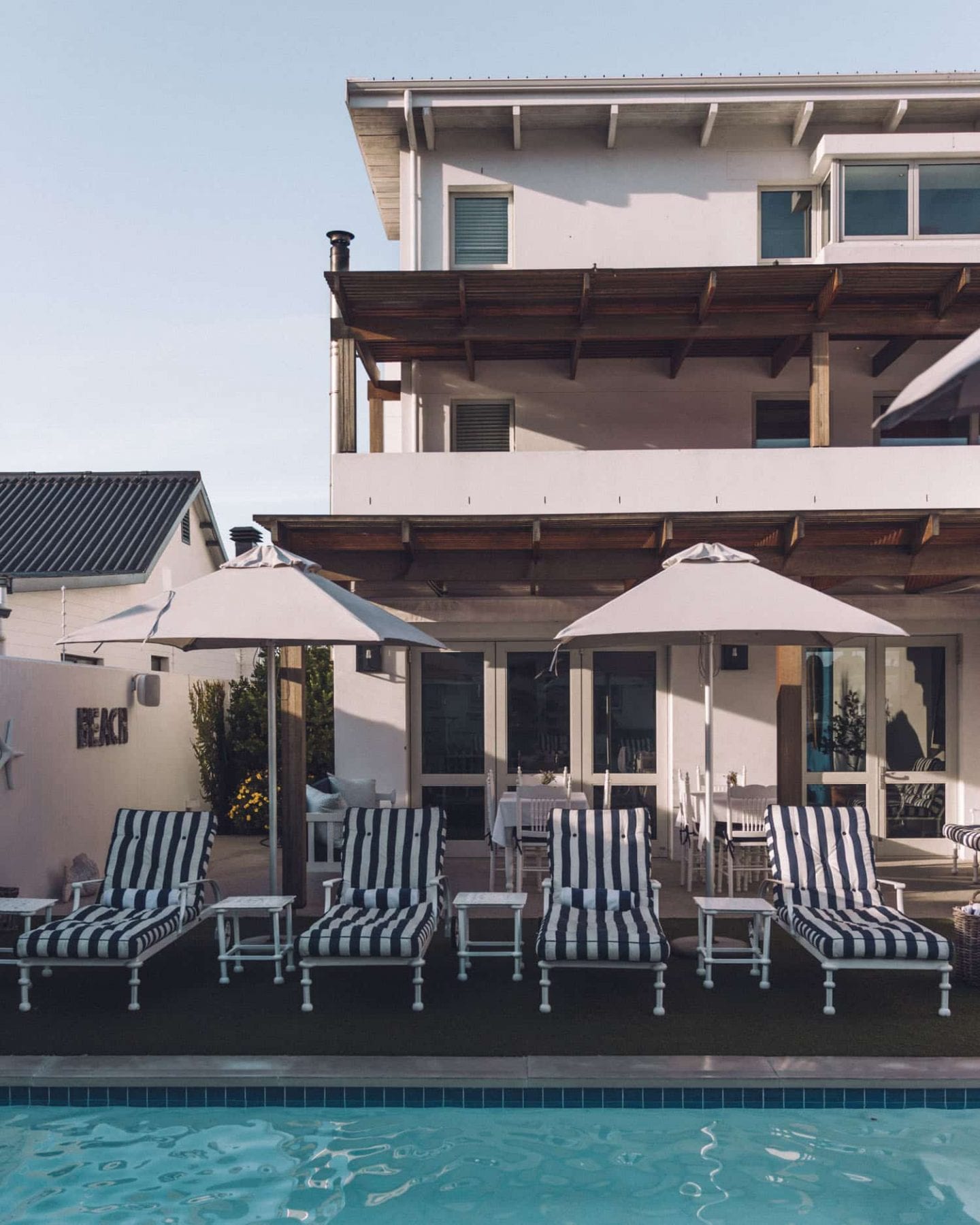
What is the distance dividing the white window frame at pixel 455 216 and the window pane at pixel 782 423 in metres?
3.75

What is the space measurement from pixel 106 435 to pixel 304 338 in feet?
47.3

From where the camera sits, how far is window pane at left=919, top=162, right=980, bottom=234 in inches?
486

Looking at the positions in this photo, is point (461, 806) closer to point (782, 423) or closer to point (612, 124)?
point (782, 423)

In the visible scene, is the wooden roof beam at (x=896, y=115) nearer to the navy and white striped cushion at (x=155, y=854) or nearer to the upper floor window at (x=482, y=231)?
the upper floor window at (x=482, y=231)

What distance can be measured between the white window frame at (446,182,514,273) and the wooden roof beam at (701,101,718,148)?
2.49 meters

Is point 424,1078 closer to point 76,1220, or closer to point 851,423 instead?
point 76,1220

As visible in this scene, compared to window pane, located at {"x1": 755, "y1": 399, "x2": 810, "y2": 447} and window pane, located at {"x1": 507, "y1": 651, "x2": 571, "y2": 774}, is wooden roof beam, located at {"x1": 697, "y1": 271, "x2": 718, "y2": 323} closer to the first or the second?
window pane, located at {"x1": 755, "y1": 399, "x2": 810, "y2": 447}

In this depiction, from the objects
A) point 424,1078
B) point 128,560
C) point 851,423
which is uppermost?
point 851,423

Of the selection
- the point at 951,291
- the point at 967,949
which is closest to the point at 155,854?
the point at 967,949

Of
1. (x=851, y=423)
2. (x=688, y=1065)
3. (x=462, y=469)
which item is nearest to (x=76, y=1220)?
(x=688, y=1065)

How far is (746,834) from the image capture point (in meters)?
9.45

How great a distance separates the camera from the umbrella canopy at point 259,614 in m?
6.60

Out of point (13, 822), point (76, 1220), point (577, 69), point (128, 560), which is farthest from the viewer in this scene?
point (128, 560)

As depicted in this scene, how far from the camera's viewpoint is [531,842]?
9289 millimetres
